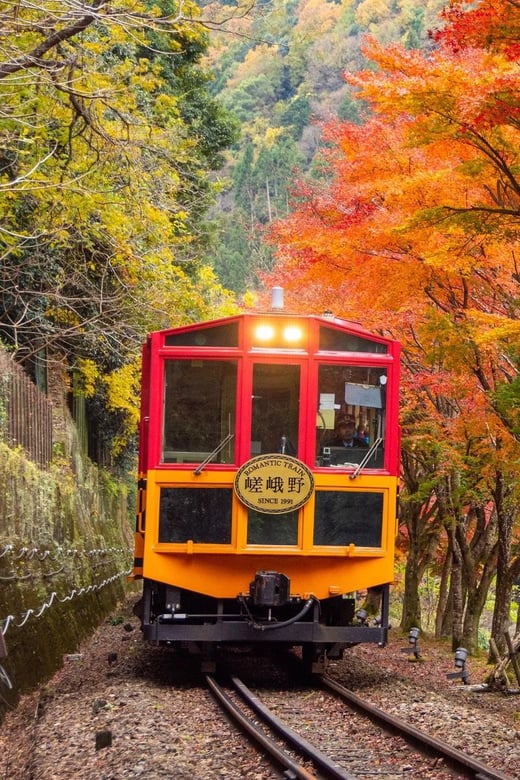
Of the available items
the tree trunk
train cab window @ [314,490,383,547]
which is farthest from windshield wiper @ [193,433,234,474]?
the tree trunk

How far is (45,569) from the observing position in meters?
13.5

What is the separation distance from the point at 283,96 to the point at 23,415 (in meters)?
80.1

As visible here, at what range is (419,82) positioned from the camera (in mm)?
9648

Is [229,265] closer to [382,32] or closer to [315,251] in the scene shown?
[382,32]

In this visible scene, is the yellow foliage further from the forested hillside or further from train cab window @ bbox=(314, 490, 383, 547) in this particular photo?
the forested hillside

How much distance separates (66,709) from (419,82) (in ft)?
21.4

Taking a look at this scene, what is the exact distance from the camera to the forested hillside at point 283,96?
6557cm

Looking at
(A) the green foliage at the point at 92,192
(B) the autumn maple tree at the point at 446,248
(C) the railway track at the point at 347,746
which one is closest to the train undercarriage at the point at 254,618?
(C) the railway track at the point at 347,746

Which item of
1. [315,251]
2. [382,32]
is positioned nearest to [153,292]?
[315,251]

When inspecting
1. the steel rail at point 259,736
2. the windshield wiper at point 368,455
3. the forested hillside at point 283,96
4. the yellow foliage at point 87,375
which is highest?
the forested hillside at point 283,96

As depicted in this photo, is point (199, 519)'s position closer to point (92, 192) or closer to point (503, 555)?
point (92, 192)

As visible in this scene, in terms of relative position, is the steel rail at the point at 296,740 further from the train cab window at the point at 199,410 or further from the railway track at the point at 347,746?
the train cab window at the point at 199,410

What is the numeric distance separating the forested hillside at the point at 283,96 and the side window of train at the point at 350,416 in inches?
1900

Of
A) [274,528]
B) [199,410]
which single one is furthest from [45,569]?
[274,528]
